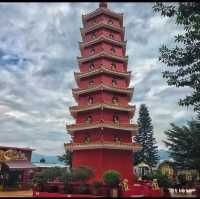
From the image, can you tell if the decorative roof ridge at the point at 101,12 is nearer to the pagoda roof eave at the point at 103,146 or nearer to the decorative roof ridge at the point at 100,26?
the decorative roof ridge at the point at 100,26

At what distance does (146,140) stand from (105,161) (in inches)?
1094

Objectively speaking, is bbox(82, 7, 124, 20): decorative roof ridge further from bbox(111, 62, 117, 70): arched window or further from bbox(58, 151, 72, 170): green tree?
bbox(58, 151, 72, 170): green tree

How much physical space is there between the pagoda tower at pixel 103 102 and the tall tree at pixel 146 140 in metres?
21.8

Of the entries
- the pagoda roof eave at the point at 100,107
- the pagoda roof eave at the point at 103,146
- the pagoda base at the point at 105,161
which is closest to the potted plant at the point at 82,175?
the pagoda base at the point at 105,161

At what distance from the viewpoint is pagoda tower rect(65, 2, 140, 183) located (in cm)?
2552

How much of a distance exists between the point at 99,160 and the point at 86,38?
46.3 feet

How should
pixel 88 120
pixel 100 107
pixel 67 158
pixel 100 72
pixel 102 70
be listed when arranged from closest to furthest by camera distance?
1. pixel 100 107
2. pixel 88 120
3. pixel 102 70
4. pixel 100 72
5. pixel 67 158

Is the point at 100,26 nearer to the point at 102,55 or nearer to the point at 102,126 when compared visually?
the point at 102,55

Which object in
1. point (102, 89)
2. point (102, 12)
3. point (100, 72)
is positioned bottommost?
point (102, 89)

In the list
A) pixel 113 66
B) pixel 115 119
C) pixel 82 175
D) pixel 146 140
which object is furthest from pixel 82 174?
pixel 146 140

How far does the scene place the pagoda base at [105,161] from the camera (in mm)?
24797

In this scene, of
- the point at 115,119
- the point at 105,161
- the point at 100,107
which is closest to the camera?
the point at 105,161

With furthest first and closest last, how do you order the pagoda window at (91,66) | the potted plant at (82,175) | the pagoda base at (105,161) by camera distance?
the pagoda window at (91,66)
the pagoda base at (105,161)
the potted plant at (82,175)

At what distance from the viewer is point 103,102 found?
26141mm
